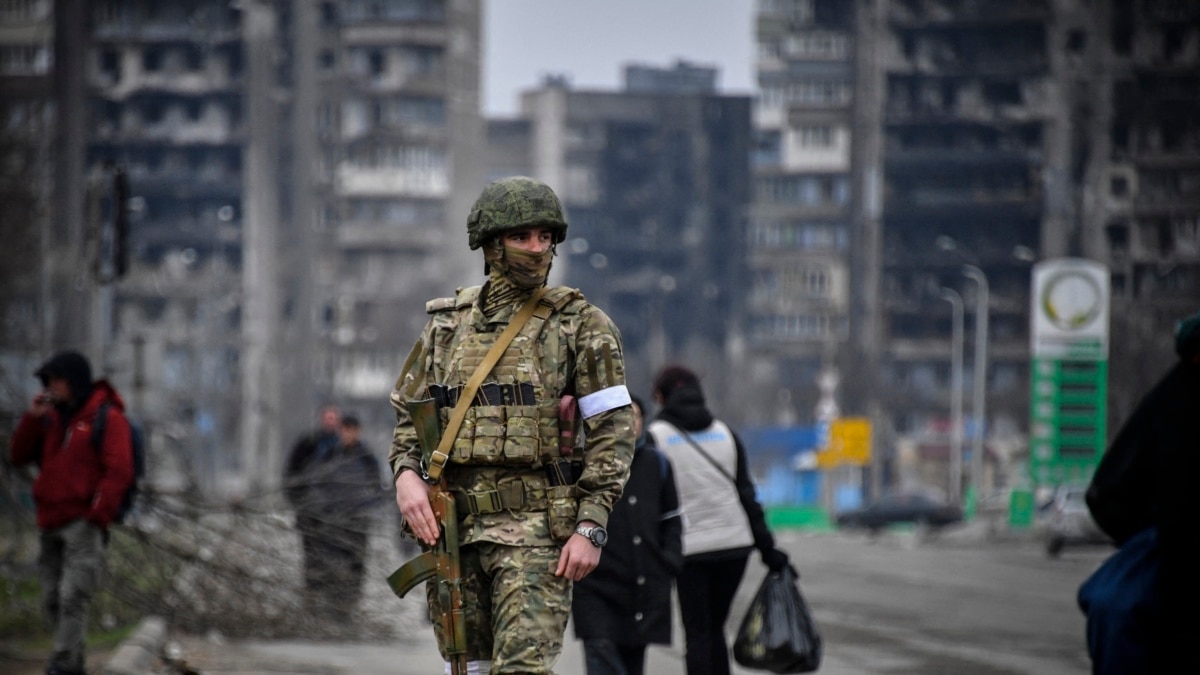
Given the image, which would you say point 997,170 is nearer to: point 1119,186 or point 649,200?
point 1119,186

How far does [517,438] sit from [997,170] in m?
88.2

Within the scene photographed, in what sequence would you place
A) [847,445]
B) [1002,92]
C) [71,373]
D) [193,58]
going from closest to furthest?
[71,373]
[847,445]
[1002,92]
[193,58]

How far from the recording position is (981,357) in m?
63.7

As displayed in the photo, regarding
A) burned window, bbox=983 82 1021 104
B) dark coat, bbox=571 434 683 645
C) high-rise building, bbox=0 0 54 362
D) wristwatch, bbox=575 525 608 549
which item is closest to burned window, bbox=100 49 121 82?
→ burned window, bbox=983 82 1021 104

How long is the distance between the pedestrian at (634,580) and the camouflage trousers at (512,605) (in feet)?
7.42

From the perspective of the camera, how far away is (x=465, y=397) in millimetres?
5410

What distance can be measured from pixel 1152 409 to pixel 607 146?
109 metres

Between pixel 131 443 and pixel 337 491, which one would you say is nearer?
pixel 131 443

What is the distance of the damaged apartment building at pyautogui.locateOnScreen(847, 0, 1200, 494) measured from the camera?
8038 centimetres

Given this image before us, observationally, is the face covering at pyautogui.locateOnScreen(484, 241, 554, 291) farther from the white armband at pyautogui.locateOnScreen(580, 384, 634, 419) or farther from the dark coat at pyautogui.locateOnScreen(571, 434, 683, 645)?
the dark coat at pyautogui.locateOnScreen(571, 434, 683, 645)

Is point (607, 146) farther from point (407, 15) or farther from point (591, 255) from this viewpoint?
point (407, 15)

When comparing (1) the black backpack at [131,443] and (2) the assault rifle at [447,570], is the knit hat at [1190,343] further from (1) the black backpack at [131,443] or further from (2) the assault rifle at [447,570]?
(1) the black backpack at [131,443]

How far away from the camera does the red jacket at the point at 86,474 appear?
9109 mm

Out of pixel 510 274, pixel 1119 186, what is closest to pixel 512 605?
pixel 510 274
